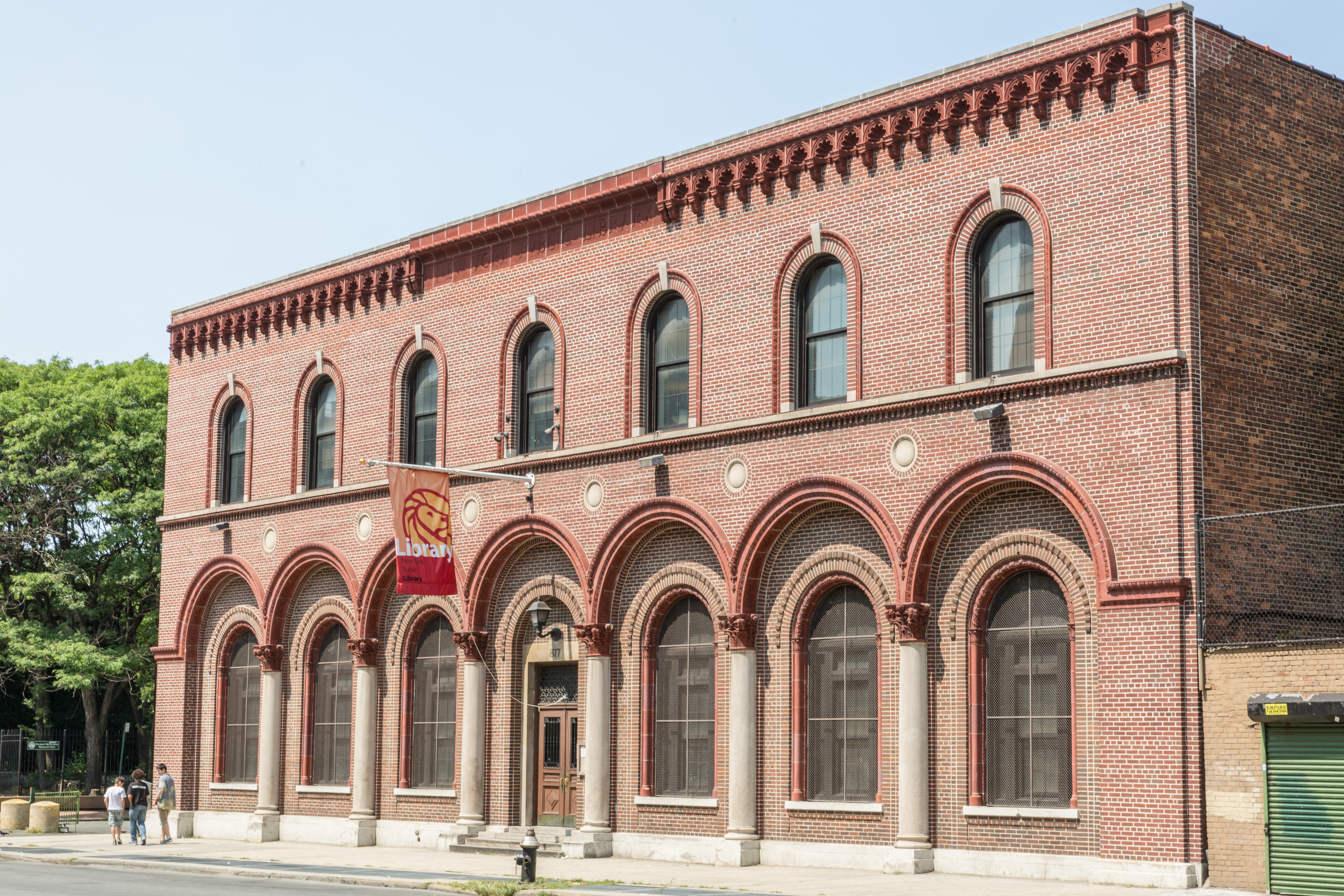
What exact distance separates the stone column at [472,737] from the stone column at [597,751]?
7.81 feet

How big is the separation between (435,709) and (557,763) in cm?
338

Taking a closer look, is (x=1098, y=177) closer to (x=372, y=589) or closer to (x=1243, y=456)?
(x=1243, y=456)

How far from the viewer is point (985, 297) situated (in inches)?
922

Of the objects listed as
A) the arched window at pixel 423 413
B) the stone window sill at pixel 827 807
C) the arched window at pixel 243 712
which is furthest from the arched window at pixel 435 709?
the stone window sill at pixel 827 807

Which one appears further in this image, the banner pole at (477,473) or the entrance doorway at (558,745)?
the entrance doorway at (558,745)

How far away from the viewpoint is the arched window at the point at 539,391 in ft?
96.8

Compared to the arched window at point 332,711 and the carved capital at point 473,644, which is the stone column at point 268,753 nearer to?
the arched window at point 332,711

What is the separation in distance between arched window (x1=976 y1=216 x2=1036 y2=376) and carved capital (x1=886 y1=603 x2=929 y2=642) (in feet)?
11.3

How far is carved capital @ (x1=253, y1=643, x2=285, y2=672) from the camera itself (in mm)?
33750

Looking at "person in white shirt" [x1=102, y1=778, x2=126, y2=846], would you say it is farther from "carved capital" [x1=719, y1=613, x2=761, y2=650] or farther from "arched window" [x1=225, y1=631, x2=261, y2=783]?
"carved capital" [x1=719, y1=613, x2=761, y2=650]

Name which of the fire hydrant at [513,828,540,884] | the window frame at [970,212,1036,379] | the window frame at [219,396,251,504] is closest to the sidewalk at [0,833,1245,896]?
the fire hydrant at [513,828,540,884]

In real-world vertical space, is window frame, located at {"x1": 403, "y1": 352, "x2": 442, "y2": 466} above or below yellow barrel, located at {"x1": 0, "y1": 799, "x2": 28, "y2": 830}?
above

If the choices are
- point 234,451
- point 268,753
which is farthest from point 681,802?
point 234,451

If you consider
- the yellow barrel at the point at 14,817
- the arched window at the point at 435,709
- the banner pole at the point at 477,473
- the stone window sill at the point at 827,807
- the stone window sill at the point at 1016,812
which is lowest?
the yellow barrel at the point at 14,817
